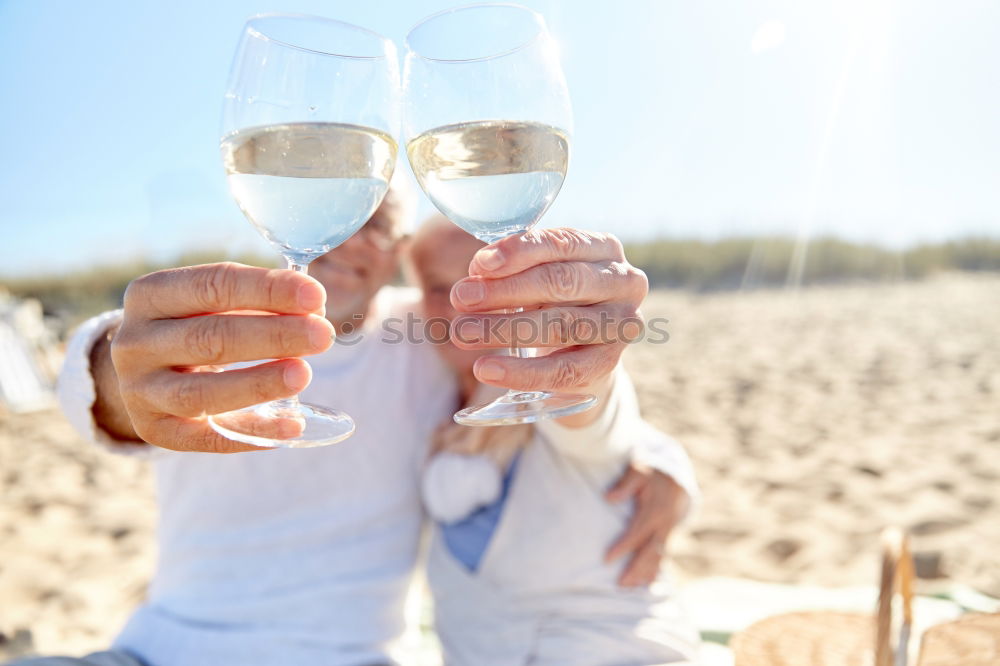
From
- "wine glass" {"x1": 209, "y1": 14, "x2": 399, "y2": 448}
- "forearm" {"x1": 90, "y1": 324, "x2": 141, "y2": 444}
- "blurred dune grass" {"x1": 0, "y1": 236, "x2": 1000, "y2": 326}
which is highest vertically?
"wine glass" {"x1": 209, "y1": 14, "x2": 399, "y2": 448}

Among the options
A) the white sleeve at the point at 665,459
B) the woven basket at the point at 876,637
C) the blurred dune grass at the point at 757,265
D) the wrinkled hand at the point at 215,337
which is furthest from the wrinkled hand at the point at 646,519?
the blurred dune grass at the point at 757,265

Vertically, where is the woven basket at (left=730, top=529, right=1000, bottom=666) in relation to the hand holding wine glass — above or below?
below

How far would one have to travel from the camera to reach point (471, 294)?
1.15 metres

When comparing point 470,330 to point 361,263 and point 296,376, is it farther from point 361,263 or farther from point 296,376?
point 361,263

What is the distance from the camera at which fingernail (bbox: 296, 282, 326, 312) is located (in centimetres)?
106

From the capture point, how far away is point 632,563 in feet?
6.30

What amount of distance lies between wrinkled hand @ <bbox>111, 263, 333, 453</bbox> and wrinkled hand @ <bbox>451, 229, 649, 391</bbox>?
0.78ft

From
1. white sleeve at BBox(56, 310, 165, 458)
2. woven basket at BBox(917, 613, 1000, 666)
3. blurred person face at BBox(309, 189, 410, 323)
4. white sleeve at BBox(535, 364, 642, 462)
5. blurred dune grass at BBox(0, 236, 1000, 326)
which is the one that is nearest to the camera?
white sleeve at BBox(56, 310, 165, 458)

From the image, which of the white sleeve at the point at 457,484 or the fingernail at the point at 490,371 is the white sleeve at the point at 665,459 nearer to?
the white sleeve at the point at 457,484

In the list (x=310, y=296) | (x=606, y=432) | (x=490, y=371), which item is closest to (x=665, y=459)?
(x=606, y=432)

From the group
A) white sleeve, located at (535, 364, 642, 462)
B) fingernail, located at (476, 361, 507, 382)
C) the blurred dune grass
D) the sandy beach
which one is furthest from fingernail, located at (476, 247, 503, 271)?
the blurred dune grass

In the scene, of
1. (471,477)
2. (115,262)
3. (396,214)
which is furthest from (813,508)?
(115,262)

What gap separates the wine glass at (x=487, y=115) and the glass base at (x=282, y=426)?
0.21 m

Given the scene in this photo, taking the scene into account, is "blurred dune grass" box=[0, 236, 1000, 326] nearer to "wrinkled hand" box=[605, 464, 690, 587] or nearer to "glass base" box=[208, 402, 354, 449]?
"wrinkled hand" box=[605, 464, 690, 587]
